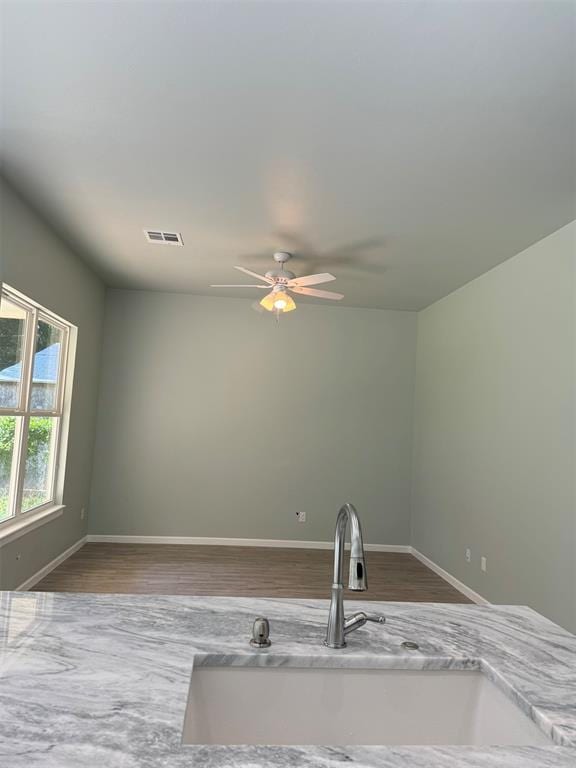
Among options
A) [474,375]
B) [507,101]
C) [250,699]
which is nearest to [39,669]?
[250,699]

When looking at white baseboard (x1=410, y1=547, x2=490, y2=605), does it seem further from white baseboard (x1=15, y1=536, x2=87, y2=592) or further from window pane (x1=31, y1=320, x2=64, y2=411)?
window pane (x1=31, y1=320, x2=64, y2=411)

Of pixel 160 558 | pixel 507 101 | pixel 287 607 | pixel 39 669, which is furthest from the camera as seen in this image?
pixel 160 558

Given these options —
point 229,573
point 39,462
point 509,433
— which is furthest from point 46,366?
point 509,433

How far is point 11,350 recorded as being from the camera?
3.68 meters

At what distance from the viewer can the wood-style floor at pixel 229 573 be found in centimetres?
424

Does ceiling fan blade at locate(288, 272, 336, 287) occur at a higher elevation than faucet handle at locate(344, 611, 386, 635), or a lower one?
Result: higher

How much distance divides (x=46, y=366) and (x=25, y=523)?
1.30 m

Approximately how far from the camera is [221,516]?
5781 millimetres

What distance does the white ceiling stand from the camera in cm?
183

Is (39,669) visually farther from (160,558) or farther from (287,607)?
(160,558)

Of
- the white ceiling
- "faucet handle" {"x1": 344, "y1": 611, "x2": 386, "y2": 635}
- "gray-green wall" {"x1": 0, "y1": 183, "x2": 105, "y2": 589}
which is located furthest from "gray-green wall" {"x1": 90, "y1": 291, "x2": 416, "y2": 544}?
"faucet handle" {"x1": 344, "y1": 611, "x2": 386, "y2": 635}

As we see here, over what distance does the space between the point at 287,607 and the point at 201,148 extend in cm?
230

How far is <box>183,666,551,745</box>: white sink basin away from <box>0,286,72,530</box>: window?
3.15 m

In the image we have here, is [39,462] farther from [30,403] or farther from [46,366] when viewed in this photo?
[46,366]
